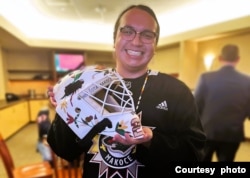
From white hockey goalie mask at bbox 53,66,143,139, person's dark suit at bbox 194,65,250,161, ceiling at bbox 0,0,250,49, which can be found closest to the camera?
white hockey goalie mask at bbox 53,66,143,139

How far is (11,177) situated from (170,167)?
3.98 feet

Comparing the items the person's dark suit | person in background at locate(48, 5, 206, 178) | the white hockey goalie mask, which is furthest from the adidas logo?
the person's dark suit

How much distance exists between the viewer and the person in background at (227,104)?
5.60 ft

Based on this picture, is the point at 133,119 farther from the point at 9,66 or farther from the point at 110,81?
the point at 9,66

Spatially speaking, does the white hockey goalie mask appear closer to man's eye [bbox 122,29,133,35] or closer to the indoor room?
man's eye [bbox 122,29,133,35]

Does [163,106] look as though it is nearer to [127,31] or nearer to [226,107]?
[127,31]

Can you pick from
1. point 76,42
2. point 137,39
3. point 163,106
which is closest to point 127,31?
point 137,39

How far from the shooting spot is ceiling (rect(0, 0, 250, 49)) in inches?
131

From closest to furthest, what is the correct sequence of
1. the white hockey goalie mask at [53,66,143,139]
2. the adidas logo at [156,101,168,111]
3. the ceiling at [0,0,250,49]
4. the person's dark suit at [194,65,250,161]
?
the white hockey goalie mask at [53,66,143,139], the adidas logo at [156,101,168,111], the person's dark suit at [194,65,250,161], the ceiling at [0,0,250,49]

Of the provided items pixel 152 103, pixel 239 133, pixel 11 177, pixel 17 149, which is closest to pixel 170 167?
pixel 152 103

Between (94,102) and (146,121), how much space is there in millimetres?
210

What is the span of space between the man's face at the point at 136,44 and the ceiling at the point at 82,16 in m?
1.77

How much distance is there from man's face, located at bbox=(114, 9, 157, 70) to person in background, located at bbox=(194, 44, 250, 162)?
1249 mm

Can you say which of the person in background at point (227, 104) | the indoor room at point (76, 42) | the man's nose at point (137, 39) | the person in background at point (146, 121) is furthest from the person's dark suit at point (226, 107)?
the man's nose at point (137, 39)
